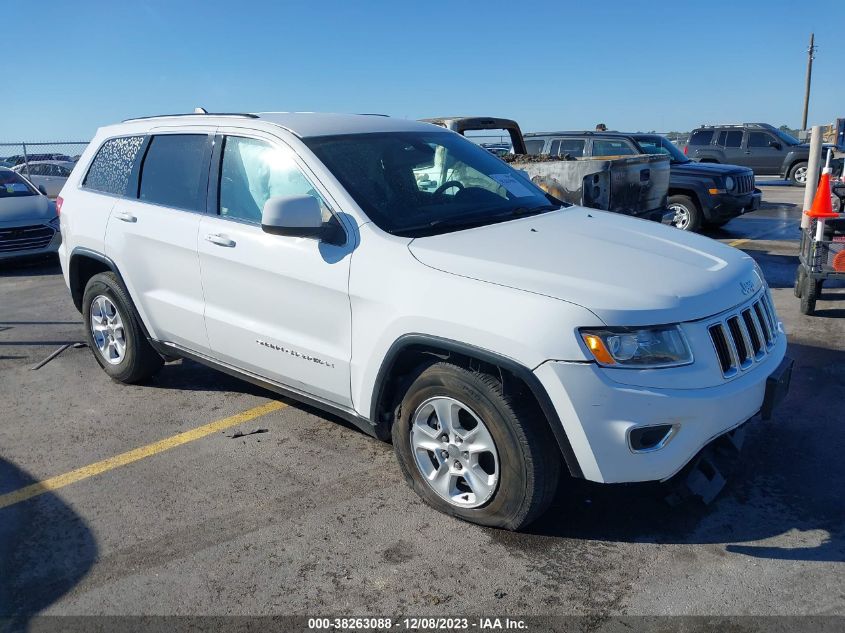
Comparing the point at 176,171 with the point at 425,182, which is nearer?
the point at 425,182

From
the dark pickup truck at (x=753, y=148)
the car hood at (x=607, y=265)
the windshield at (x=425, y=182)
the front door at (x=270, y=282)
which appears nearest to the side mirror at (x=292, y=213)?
the front door at (x=270, y=282)

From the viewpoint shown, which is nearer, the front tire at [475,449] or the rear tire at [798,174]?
the front tire at [475,449]

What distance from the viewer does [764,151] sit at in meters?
21.7

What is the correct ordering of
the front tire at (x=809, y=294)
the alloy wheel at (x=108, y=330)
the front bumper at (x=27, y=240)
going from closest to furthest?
→ the alloy wheel at (x=108, y=330), the front tire at (x=809, y=294), the front bumper at (x=27, y=240)

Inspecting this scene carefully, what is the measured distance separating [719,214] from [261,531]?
9753 millimetres

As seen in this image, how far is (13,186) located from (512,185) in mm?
9836

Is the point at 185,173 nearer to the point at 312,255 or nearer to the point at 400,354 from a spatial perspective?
the point at 312,255

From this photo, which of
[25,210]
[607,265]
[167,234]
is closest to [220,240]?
[167,234]

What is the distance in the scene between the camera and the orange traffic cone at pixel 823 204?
21.0 ft

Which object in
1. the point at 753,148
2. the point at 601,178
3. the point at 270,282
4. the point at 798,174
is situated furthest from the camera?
the point at 753,148

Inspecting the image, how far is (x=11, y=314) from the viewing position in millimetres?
8039

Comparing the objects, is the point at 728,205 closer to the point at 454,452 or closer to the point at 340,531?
the point at 454,452

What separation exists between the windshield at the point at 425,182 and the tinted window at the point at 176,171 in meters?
0.95

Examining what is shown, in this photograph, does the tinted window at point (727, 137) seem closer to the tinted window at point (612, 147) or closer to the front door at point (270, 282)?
the tinted window at point (612, 147)
